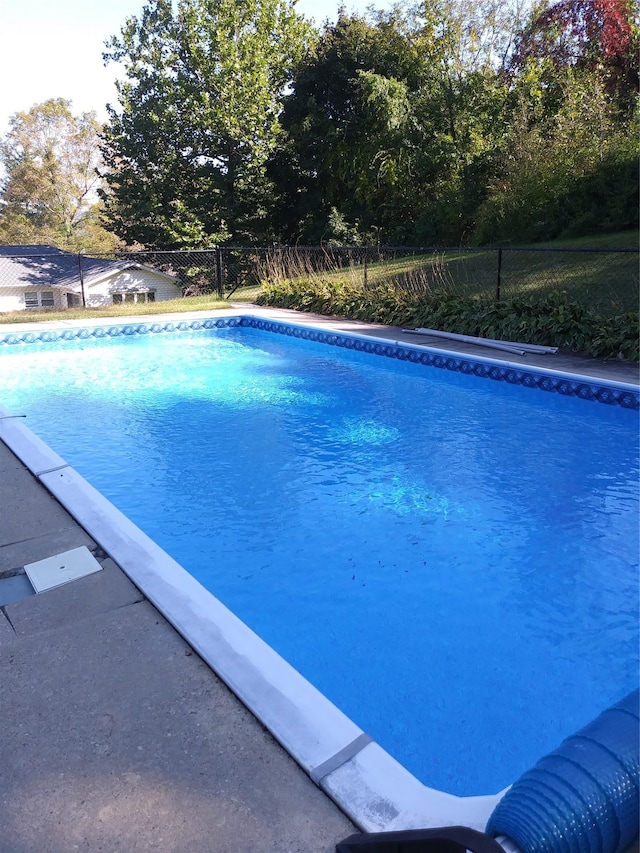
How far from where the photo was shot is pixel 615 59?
53.8ft

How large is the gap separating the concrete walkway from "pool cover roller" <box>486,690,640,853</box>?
0.40m

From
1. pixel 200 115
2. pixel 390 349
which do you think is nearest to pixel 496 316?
pixel 390 349

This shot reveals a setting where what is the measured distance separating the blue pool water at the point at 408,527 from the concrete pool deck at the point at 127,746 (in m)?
0.79

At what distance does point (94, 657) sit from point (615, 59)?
1902 centimetres

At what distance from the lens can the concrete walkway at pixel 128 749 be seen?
5.04 ft

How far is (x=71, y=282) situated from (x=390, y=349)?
796 inches

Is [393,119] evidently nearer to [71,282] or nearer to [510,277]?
[510,277]

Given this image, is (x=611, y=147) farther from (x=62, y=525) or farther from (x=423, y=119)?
(x=62, y=525)

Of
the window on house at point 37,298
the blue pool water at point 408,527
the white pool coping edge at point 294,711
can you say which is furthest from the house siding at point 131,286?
the white pool coping edge at point 294,711

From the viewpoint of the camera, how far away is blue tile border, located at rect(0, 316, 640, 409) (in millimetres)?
6266

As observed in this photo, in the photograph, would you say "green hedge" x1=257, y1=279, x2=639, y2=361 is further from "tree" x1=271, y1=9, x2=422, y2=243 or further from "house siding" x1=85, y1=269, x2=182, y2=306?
"house siding" x1=85, y1=269, x2=182, y2=306

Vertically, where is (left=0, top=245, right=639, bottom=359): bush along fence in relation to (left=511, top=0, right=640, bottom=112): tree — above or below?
below

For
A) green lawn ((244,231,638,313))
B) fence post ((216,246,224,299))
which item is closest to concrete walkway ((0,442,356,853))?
green lawn ((244,231,638,313))

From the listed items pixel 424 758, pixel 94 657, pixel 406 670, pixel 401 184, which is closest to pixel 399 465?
pixel 406 670
